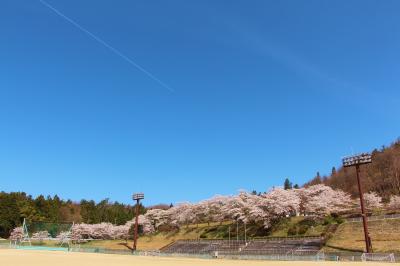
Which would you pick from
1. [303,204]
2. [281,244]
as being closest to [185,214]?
[303,204]

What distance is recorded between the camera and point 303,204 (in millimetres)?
65688

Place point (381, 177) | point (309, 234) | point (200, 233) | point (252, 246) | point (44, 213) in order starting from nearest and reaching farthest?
point (309, 234)
point (252, 246)
point (200, 233)
point (381, 177)
point (44, 213)

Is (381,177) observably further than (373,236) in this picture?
Yes

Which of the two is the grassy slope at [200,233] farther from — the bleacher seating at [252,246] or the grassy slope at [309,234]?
the bleacher seating at [252,246]

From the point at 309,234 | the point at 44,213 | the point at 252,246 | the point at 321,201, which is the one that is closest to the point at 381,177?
the point at 321,201

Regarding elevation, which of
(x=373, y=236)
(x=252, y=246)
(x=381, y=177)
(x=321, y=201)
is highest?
(x=381, y=177)

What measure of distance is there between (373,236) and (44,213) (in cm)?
9531

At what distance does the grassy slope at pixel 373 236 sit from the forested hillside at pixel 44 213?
79325 mm

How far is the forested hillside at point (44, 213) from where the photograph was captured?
346 ft

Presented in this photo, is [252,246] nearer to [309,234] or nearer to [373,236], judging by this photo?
[309,234]

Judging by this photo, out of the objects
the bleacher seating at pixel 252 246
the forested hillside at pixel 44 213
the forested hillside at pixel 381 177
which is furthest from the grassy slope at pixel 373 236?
the forested hillside at pixel 44 213

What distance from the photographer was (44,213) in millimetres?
112875

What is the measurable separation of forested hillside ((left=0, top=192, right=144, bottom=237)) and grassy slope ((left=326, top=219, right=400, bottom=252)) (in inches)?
3123

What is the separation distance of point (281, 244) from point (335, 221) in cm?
871
